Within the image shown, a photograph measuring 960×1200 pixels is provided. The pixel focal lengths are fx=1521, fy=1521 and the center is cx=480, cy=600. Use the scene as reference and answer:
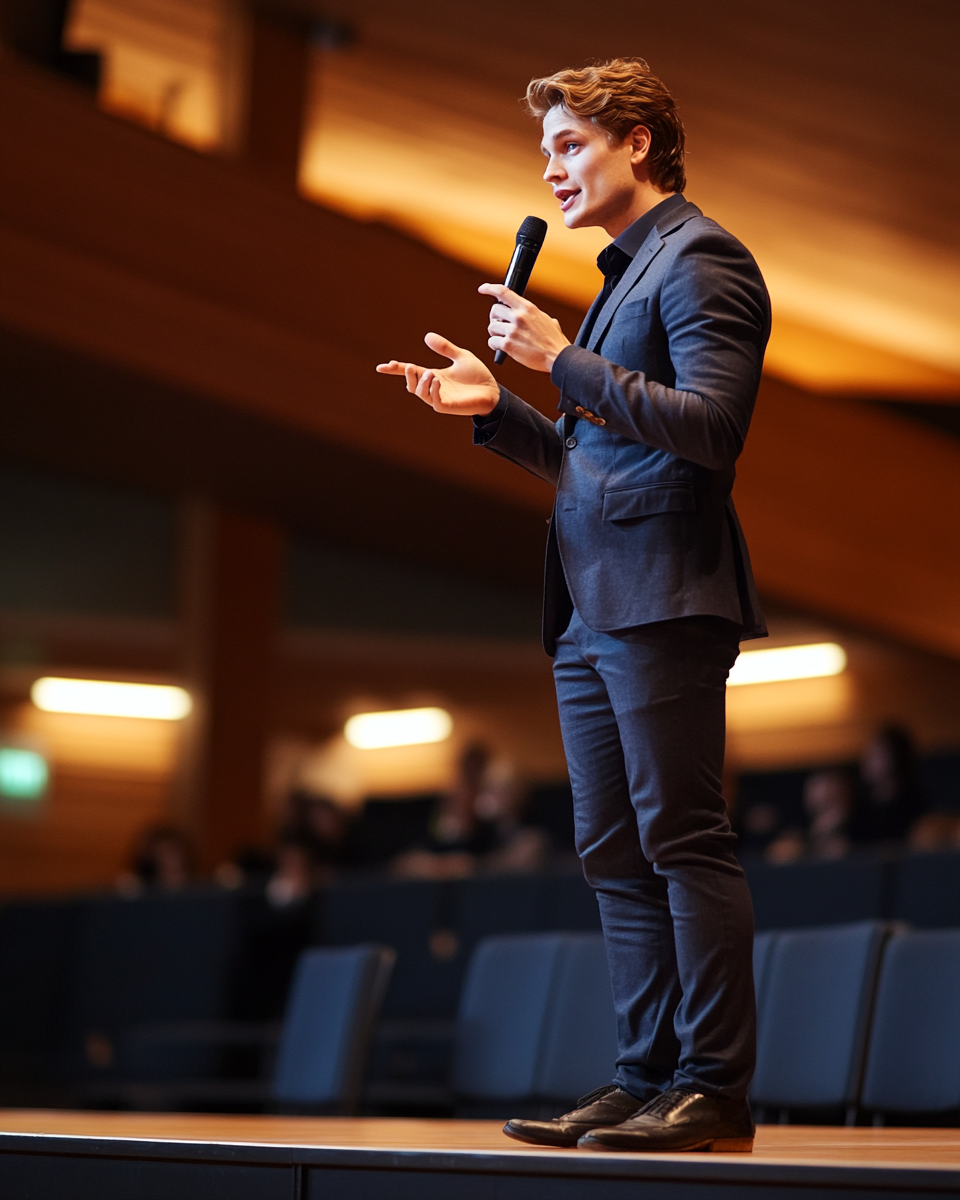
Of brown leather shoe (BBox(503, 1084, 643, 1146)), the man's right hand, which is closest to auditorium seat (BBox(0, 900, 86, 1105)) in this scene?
brown leather shoe (BBox(503, 1084, 643, 1146))

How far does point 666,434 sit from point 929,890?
216 centimetres

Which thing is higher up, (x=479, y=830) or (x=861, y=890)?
(x=479, y=830)

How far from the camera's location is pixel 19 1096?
16.0 ft

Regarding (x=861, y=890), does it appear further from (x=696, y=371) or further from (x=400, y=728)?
(x=400, y=728)

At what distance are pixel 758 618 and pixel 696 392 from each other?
0.25m

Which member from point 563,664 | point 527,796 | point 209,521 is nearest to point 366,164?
point 209,521

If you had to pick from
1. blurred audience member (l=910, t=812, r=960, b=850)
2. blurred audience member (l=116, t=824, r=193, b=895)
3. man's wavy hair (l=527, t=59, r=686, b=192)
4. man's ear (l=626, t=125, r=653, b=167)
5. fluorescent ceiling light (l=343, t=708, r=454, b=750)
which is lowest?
blurred audience member (l=116, t=824, r=193, b=895)

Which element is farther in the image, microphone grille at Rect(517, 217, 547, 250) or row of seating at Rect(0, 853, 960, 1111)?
row of seating at Rect(0, 853, 960, 1111)

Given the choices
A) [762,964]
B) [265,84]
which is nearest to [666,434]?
[762,964]

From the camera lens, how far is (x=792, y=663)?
26.3ft

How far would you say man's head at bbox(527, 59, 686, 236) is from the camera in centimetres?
155

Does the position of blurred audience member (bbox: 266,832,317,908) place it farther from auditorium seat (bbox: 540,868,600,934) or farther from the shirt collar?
the shirt collar

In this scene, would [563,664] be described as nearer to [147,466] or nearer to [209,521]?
[147,466]

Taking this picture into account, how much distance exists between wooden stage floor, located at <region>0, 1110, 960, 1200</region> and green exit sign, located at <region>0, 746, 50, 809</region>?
17.1 ft
